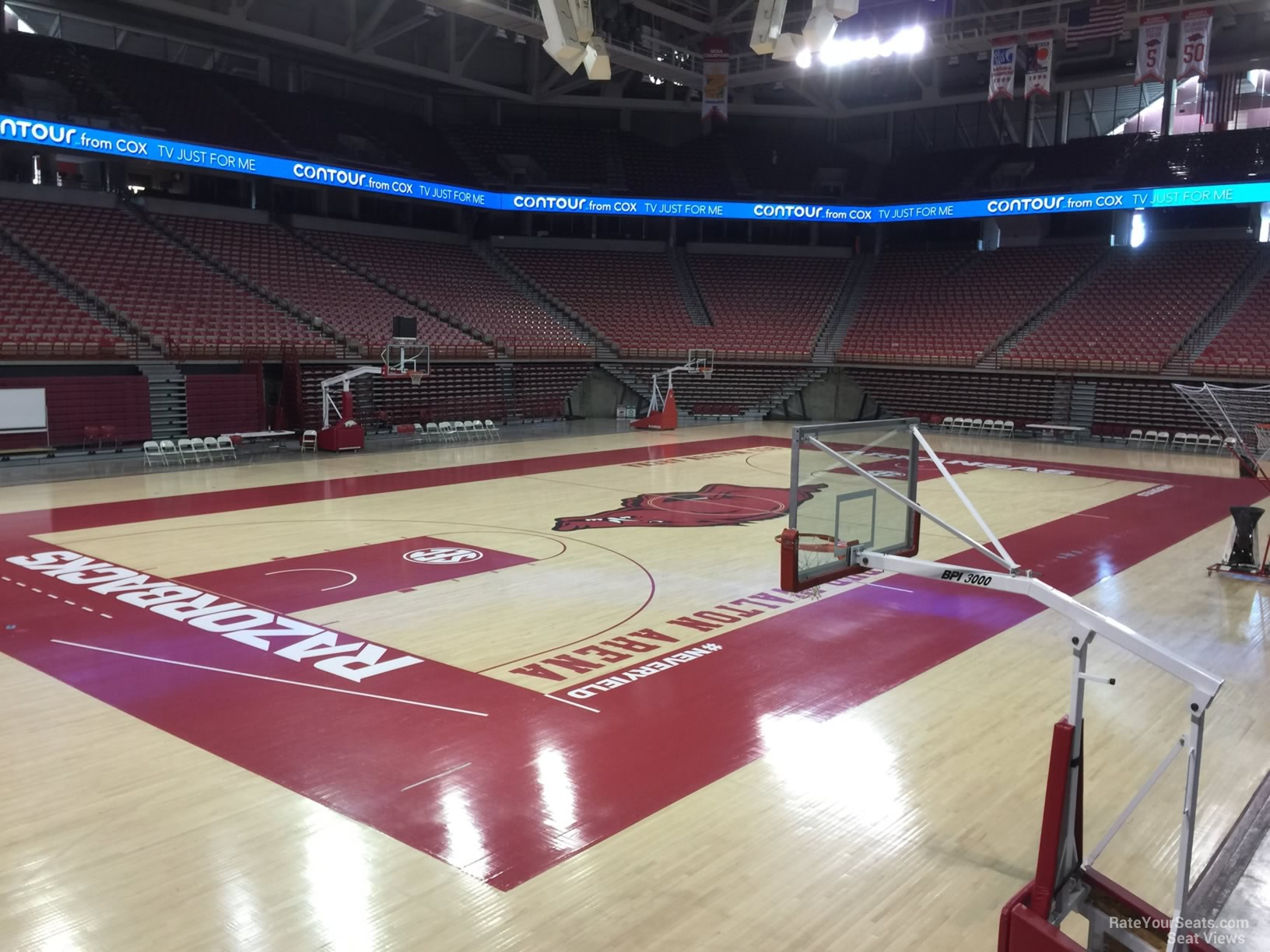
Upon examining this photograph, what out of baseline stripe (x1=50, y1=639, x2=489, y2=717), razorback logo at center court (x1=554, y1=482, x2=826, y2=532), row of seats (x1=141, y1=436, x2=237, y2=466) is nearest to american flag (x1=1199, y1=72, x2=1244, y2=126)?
razorback logo at center court (x1=554, y1=482, x2=826, y2=532)

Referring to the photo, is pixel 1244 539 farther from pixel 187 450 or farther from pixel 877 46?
pixel 187 450

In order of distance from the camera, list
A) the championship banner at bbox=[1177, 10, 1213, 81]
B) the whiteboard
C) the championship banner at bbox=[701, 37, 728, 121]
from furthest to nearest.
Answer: the championship banner at bbox=[701, 37, 728, 121] → the championship banner at bbox=[1177, 10, 1213, 81] → the whiteboard

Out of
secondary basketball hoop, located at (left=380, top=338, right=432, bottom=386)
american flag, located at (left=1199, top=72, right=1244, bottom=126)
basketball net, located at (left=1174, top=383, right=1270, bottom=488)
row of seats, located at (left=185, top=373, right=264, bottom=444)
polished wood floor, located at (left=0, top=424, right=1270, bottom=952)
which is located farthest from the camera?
american flag, located at (left=1199, top=72, right=1244, bottom=126)

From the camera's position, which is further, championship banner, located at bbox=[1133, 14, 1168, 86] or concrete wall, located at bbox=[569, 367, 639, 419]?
concrete wall, located at bbox=[569, 367, 639, 419]

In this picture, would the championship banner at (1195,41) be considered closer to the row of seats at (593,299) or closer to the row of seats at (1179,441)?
the row of seats at (593,299)

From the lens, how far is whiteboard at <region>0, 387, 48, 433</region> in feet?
61.9

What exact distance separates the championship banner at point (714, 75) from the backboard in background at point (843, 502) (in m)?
23.6

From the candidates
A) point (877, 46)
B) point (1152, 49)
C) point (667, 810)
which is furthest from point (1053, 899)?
point (1152, 49)

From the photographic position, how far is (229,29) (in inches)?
1191

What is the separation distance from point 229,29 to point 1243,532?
30.6 meters

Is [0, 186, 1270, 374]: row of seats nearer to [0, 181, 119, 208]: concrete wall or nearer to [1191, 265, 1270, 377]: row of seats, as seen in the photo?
[1191, 265, 1270, 377]: row of seats

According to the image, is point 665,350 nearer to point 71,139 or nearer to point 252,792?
point 71,139

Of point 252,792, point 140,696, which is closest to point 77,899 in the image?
point 252,792

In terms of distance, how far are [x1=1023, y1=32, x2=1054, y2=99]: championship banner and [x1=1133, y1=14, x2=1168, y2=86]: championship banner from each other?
2193 mm
